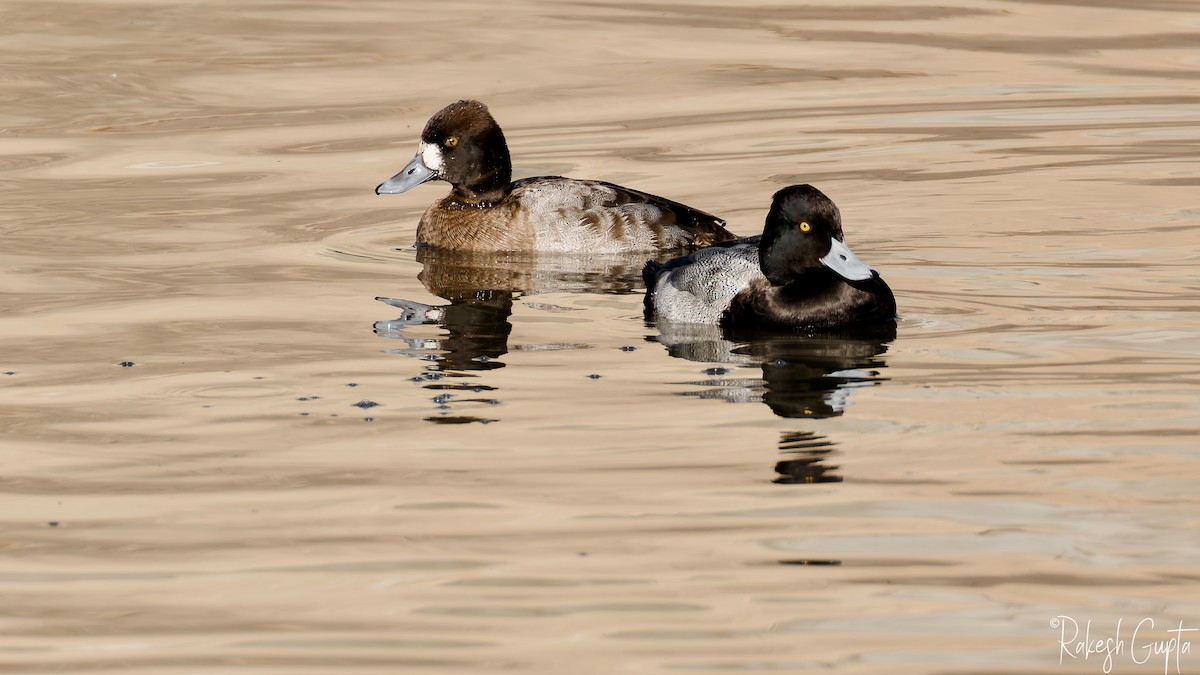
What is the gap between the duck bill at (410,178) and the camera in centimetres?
1488

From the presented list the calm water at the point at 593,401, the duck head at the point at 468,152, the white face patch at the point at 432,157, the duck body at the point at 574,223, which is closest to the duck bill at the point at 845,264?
the calm water at the point at 593,401

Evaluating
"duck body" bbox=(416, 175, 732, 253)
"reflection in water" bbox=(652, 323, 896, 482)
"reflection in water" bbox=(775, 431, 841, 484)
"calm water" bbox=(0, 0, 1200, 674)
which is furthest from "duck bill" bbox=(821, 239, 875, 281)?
"duck body" bbox=(416, 175, 732, 253)

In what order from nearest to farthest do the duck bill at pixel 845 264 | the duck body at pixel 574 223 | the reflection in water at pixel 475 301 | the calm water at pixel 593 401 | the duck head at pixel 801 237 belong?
the calm water at pixel 593 401, the reflection in water at pixel 475 301, the duck bill at pixel 845 264, the duck head at pixel 801 237, the duck body at pixel 574 223

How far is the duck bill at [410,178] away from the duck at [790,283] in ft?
13.0

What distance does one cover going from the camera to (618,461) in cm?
814

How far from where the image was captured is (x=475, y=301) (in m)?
12.4

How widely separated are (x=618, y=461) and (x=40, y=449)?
2720 mm

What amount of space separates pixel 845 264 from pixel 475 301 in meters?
2.73

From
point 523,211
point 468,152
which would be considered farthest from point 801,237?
point 468,152

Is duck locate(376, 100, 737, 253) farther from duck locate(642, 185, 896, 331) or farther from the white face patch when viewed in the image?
duck locate(642, 185, 896, 331)

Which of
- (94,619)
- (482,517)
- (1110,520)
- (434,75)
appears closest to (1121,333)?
(1110,520)

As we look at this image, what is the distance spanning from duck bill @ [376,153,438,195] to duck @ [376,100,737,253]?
0.01 meters

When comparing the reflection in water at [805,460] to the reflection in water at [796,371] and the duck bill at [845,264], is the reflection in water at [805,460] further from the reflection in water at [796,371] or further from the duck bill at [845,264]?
the duck bill at [845,264]

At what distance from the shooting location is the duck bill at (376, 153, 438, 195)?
1488 centimetres
